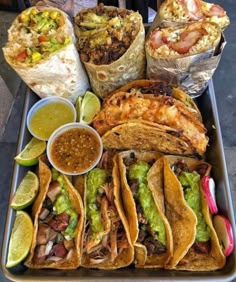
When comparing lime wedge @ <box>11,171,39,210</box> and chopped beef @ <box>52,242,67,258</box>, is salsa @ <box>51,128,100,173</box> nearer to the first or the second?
lime wedge @ <box>11,171,39,210</box>

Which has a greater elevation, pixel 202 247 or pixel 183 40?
pixel 183 40

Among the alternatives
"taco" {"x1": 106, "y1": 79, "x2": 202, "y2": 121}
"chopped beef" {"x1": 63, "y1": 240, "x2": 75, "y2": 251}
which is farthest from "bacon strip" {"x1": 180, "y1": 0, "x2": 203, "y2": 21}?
"chopped beef" {"x1": 63, "y1": 240, "x2": 75, "y2": 251}

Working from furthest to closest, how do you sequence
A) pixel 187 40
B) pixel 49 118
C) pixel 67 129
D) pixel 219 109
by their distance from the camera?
pixel 219 109
pixel 49 118
pixel 67 129
pixel 187 40

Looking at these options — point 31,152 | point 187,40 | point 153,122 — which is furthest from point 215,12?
point 31,152

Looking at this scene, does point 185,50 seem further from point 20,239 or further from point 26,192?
point 20,239

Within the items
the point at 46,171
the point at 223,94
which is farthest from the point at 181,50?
the point at 223,94

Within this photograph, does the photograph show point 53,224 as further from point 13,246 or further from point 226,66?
point 226,66

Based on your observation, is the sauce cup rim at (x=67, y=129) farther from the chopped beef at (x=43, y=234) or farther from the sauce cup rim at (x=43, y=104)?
the chopped beef at (x=43, y=234)
